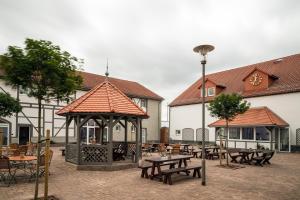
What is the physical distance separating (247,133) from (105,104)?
55.8 ft

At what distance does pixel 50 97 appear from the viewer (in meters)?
8.80

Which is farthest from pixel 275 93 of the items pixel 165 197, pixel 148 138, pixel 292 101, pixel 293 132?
pixel 165 197

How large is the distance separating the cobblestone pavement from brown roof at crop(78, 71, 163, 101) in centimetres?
1979

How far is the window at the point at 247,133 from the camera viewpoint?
24.9 meters

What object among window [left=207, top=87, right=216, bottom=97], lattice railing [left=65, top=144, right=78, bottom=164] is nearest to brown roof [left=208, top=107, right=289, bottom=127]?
window [left=207, top=87, right=216, bottom=97]

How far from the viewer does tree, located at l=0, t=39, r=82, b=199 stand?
7.26 m

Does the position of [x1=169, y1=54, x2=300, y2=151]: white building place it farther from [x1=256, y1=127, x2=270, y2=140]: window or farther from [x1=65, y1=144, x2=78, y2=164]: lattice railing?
[x1=65, y1=144, x2=78, y2=164]: lattice railing

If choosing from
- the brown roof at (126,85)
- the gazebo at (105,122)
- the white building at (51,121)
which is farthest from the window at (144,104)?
the gazebo at (105,122)

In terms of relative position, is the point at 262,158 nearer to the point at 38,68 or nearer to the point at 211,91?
the point at 38,68

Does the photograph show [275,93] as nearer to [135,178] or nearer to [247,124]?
[247,124]

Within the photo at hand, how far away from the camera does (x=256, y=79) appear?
1033 inches

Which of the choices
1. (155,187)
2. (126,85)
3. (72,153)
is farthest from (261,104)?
(155,187)

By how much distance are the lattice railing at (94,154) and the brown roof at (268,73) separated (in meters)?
18.0

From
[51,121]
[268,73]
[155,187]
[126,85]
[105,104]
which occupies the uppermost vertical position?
[268,73]
